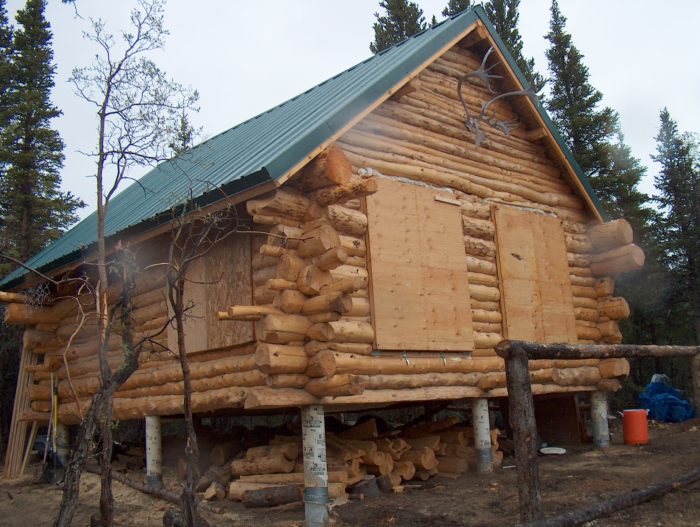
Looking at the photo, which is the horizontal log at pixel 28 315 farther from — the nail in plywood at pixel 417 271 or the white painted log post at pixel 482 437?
the white painted log post at pixel 482 437

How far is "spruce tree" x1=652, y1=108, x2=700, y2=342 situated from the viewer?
82.6 ft

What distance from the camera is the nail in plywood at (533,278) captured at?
12.3 meters

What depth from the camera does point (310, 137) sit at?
352 inches

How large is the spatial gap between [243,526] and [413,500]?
233 centimetres

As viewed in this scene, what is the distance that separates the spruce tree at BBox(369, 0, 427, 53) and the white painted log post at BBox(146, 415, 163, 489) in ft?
68.0

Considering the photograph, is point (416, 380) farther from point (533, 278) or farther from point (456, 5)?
point (456, 5)

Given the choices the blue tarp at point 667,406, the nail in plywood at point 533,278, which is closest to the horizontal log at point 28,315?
the nail in plywood at point 533,278

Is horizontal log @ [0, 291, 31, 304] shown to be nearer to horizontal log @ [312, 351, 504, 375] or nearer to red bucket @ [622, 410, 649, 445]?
horizontal log @ [312, 351, 504, 375]

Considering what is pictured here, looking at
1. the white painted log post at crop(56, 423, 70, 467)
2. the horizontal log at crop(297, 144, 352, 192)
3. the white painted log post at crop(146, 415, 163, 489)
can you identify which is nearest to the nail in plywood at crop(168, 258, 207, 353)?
the white painted log post at crop(146, 415, 163, 489)

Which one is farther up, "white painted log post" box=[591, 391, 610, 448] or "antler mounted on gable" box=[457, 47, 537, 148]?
"antler mounted on gable" box=[457, 47, 537, 148]

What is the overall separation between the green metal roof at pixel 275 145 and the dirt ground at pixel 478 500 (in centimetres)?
391

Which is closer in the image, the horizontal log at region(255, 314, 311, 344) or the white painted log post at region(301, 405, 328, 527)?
the white painted log post at region(301, 405, 328, 527)

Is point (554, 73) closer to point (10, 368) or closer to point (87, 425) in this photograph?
point (10, 368)

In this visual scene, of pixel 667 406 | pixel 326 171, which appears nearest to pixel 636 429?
pixel 667 406
